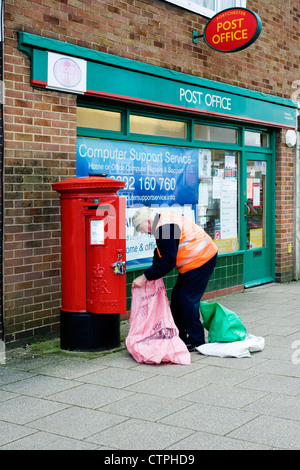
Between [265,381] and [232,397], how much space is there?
537 mm

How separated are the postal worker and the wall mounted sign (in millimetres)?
3272

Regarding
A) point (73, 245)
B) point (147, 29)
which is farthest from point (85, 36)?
point (73, 245)

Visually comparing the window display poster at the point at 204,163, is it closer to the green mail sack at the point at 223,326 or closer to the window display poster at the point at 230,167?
the window display poster at the point at 230,167

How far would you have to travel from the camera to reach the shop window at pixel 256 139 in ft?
34.0

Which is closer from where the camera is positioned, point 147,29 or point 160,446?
point 160,446

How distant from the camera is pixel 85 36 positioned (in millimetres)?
7027

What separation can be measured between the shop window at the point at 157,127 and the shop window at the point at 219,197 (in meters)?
0.53

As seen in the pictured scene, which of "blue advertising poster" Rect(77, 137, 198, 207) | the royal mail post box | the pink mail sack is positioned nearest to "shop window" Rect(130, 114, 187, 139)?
"blue advertising poster" Rect(77, 137, 198, 207)

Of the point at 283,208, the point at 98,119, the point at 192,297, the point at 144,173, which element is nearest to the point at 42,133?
the point at 98,119

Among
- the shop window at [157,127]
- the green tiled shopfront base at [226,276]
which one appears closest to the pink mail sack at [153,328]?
the shop window at [157,127]

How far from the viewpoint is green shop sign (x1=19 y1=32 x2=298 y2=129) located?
6492mm

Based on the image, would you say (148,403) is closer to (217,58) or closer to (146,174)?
(146,174)

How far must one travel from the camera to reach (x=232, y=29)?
332 inches

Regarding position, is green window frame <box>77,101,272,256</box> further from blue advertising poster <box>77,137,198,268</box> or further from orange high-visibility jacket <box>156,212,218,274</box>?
orange high-visibility jacket <box>156,212,218,274</box>
